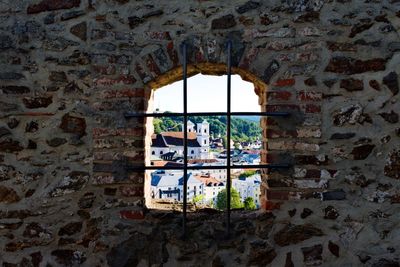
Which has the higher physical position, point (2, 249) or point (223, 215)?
point (223, 215)

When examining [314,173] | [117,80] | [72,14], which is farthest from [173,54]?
[314,173]

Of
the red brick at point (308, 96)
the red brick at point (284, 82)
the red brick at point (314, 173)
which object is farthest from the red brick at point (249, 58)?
the red brick at point (314, 173)

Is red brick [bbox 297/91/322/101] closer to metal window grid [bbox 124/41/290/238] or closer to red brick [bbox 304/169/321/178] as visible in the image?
metal window grid [bbox 124/41/290/238]

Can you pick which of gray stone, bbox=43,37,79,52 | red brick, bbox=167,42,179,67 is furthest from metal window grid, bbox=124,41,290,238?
gray stone, bbox=43,37,79,52

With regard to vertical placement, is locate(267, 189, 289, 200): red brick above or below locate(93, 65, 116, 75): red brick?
below

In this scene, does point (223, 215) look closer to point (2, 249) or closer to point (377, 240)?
point (377, 240)

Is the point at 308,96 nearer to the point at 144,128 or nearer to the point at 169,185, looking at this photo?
the point at 144,128

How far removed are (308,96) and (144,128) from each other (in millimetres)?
1041

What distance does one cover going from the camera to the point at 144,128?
7.96 feet

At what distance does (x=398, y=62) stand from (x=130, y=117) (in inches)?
66.5

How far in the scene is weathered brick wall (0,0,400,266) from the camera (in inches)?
93.2

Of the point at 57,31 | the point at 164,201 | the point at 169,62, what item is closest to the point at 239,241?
the point at 164,201

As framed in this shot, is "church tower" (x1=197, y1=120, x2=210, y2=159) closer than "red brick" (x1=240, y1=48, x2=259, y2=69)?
No

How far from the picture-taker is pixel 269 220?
239 centimetres
